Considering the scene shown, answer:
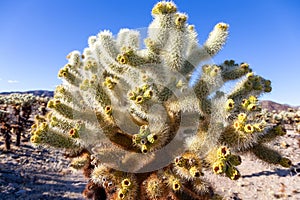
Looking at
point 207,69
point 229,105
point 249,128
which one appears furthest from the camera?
point 207,69

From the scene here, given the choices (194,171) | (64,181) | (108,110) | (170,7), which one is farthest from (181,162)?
(64,181)

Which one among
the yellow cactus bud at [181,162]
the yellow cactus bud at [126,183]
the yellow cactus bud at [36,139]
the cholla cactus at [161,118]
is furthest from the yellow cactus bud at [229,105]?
the yellow cactus bud at [36,139]

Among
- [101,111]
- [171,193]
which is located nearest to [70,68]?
[101,111]

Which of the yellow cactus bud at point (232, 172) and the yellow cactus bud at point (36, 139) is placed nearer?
the yellow cactus bud at point (232, 172)

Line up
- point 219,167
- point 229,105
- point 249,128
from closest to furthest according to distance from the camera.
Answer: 1. point 219,167
2. point 249,128
3. point 229,105

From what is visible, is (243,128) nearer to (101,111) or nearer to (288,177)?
(101,111)

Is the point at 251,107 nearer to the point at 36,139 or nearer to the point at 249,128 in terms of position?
the point at 249,128

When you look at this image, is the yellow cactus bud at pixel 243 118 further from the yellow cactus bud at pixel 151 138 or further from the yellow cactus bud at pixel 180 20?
the yellow cactus bud at pixel 180 20

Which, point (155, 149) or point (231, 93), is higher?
point (231, 93)
